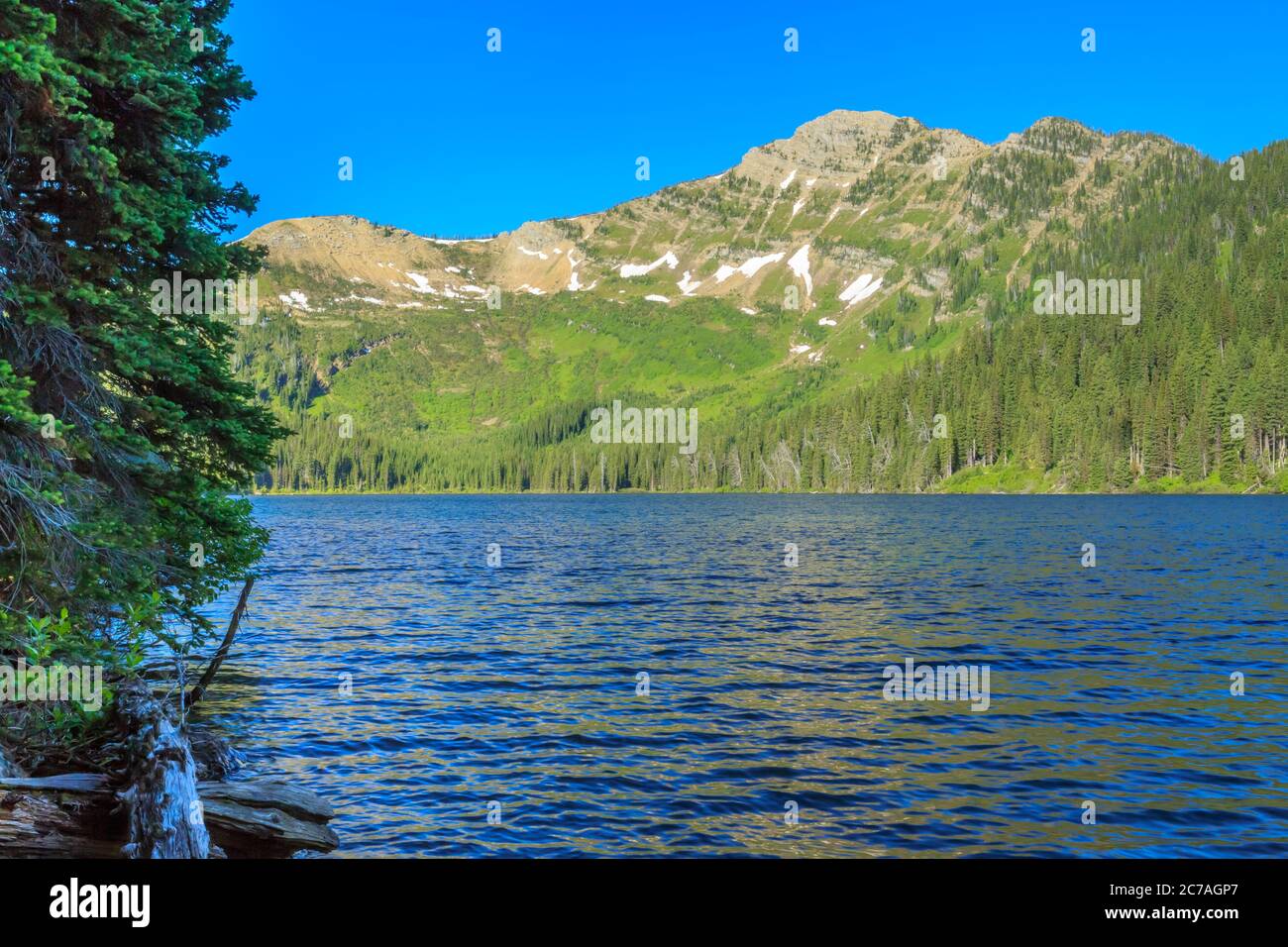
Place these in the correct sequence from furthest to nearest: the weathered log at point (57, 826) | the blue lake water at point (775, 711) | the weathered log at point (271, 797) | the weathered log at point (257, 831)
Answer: the blue lake water at point (775, 711), the weathered log at point (271, 797), the weathered log at point (257, 831), the weathered log at point (57, 826)

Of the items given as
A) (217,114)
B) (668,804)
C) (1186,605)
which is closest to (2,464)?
(217,114)

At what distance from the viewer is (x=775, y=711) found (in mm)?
25328

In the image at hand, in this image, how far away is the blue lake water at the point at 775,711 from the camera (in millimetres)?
16719

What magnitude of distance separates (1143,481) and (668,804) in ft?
682

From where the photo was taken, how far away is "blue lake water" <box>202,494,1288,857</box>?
658 inches

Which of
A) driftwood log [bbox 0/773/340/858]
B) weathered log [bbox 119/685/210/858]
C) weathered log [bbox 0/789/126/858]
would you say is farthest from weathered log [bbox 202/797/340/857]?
weathered log [bbox 0/789/126/858]

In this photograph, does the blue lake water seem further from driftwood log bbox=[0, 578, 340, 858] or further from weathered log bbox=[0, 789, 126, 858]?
weathered log bbox=[0, 789, 126, 858]

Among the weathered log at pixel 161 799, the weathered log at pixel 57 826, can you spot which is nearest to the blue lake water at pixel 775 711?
the weathered log at pixel 161 799

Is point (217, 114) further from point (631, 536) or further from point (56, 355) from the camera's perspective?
point (631, 536)

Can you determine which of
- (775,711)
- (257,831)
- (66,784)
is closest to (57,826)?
(66,784)

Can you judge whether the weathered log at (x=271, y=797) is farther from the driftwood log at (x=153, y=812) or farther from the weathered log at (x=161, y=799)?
the weathered log at (x=161, y=799)

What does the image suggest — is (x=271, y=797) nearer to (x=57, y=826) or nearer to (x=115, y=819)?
(x=115, y=819)

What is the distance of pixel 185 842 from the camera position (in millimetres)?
12664

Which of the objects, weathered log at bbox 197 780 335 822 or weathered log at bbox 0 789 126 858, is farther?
weathered log at bbox 197 780 335 822
